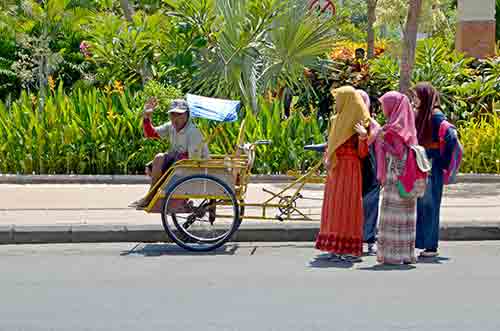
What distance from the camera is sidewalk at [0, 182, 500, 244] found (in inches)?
450

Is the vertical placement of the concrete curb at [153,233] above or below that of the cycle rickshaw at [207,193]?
below

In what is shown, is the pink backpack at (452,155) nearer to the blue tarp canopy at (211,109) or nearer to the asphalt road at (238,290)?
the asphalt road at (238,290)

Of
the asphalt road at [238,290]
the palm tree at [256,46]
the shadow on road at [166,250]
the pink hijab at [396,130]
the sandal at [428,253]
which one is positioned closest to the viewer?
the asphalt road at [238,290]

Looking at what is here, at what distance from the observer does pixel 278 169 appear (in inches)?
614

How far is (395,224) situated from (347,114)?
3.52 feet

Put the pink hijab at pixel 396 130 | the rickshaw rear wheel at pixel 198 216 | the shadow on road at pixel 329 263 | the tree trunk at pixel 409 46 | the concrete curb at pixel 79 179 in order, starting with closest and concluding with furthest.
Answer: the pink hijab at pixel 396 130 → the shadow on road at pixel 329 263 → the rickshaw rear wheel at pixel 198 216 → the concrete curb at pixel 79 179 → the tree trunk at pixel 409 46

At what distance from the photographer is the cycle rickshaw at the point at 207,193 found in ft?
35.0

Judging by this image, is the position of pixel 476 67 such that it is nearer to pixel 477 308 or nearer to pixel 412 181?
pixel 412 181

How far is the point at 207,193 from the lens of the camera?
10.7 metres

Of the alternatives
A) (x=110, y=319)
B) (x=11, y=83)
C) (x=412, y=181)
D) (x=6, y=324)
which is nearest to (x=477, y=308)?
(x=412, y=181)

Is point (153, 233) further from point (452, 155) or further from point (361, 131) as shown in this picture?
point (452, 155)

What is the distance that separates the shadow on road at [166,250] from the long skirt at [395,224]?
5.41 ft

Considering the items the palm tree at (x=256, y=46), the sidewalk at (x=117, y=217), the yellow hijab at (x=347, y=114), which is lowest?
the sidewalk at (x=117, y=217)

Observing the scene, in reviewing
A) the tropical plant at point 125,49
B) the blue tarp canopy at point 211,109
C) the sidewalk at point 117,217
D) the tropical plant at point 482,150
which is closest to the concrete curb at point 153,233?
the sidewalk at point 117,217
